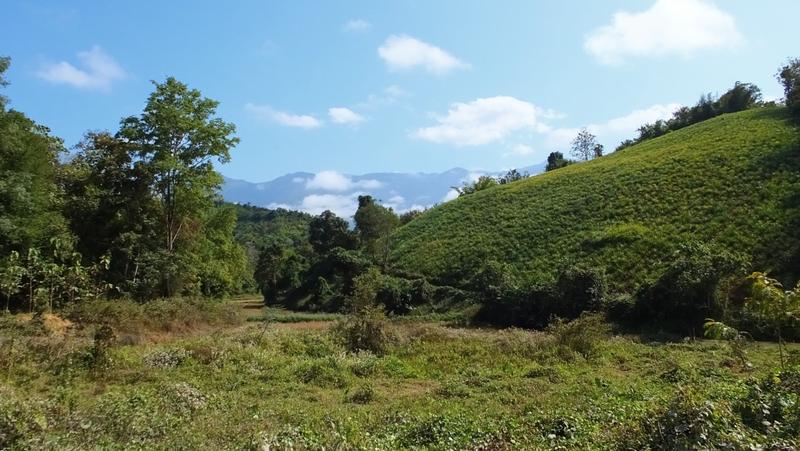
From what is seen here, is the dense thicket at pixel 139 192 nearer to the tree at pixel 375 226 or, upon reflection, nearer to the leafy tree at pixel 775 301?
the tree at pixel 375 226

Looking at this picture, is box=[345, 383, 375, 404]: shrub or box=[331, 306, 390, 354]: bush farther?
box=[331, 306, 390, 354]: bush

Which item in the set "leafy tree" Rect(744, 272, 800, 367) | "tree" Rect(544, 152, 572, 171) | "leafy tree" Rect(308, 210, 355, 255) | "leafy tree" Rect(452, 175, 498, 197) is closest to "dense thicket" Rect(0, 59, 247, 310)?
"leafy tree" Rect(308, 210, 355, 255)

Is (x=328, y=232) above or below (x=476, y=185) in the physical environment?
below

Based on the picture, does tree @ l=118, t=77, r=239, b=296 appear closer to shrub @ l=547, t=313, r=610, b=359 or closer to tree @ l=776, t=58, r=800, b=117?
shrub @ l=547, t=313, r=610, b=359

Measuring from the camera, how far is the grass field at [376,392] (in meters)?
6.70

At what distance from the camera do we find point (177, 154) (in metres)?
32.6

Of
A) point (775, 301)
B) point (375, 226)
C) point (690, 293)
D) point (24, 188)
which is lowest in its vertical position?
point (690, 293)

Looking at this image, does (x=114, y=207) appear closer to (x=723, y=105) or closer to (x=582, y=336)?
(x=582, y=336)

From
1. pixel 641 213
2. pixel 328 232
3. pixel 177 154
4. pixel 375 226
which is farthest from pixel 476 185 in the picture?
pixel 177 154

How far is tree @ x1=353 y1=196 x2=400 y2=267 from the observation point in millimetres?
46188

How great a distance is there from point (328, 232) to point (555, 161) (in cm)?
4467

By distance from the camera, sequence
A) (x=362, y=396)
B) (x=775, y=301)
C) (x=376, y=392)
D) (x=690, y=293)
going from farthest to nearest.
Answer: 1. (x=690, y=293)
2. (x=376, y=392)
3. (x=362, y=396)
4. (x=775, y=301)

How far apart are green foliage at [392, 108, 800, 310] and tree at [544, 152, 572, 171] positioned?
26.8m

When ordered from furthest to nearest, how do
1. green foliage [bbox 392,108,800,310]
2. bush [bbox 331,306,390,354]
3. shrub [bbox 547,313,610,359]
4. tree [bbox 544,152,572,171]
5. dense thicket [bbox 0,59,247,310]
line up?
tree [bbox 544,152,572,171]
green foliage [bbox 392,108,800,310]
dense thicket [bbox 0,59,247,310]
bush [bbox 331,306,390,354]
shrub [bbox 547,313,610,359]
